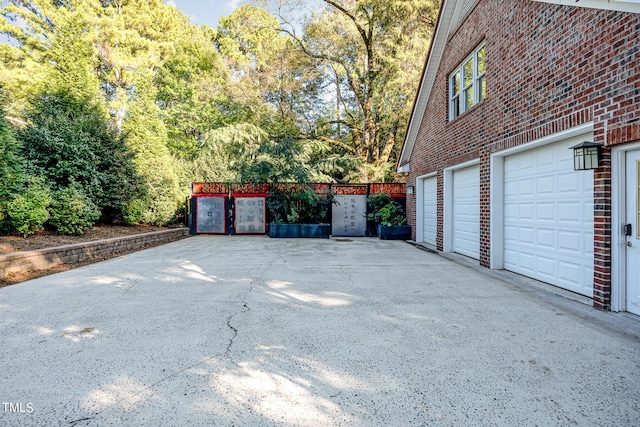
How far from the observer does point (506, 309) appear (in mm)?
3914

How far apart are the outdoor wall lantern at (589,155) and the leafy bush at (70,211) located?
32.8 feet

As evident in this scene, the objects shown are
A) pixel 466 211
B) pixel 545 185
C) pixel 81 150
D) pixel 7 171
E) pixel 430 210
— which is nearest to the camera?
pixel 545 185

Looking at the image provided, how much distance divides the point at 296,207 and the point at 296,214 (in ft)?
0.91

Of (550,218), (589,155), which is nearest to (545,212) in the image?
(550,218)

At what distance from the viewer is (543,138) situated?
4789 mm

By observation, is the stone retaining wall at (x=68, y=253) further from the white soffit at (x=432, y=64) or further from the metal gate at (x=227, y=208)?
the white soffit at (x=432, y=64)

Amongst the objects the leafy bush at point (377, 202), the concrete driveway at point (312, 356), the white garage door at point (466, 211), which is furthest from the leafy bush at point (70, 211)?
the white garage door at point (466, 211)

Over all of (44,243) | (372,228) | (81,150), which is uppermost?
(81,150)

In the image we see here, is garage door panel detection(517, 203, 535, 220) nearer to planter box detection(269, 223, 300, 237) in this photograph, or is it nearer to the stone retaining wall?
planter box detection(269, 223, 300, 237)

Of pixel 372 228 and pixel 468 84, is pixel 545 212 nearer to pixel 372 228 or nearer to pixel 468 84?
pixel 468 84

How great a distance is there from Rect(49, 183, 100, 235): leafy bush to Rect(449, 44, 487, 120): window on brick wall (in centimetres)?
961

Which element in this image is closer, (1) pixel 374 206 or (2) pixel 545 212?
(2) pixel 545 212

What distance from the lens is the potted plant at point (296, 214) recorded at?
12.4 m

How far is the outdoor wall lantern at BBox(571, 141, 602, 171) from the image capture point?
12.5 ft
